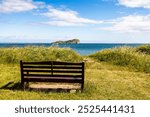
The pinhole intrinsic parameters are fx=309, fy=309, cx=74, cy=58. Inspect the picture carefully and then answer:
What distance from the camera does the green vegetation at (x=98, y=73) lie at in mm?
13172

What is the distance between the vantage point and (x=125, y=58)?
24.3 meters

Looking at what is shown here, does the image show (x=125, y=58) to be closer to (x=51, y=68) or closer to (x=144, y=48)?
(x=144, y=48)

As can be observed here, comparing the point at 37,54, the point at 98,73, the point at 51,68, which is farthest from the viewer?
the point at 37,54

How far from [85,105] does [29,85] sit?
4.20m

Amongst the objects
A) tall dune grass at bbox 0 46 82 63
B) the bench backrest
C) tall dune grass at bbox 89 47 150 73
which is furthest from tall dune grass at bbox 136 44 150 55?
the bench backrest

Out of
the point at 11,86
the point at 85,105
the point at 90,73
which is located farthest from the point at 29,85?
the point at 90,73

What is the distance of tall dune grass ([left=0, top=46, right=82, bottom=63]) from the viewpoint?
2389cm

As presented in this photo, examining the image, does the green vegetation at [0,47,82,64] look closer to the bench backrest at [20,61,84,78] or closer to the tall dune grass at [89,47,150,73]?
the tall dune grass at [89,47,150,73]

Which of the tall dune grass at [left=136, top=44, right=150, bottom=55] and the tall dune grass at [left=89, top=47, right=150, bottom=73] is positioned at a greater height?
the tall dune grass at [left=136, top=44, right=150, bottom=55]

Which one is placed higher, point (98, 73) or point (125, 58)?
point (125, 58)

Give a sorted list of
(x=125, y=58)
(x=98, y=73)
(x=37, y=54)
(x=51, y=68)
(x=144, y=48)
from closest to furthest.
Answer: (x=51, y=68), (x=98, y=73), (x=125, y=58), (x=37, y=54), (x=144, y=48)

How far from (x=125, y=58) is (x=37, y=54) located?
22.8 ft

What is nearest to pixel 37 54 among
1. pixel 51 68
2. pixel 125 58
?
pixel 125 58

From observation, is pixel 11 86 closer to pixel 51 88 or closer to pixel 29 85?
pixel 29 85
